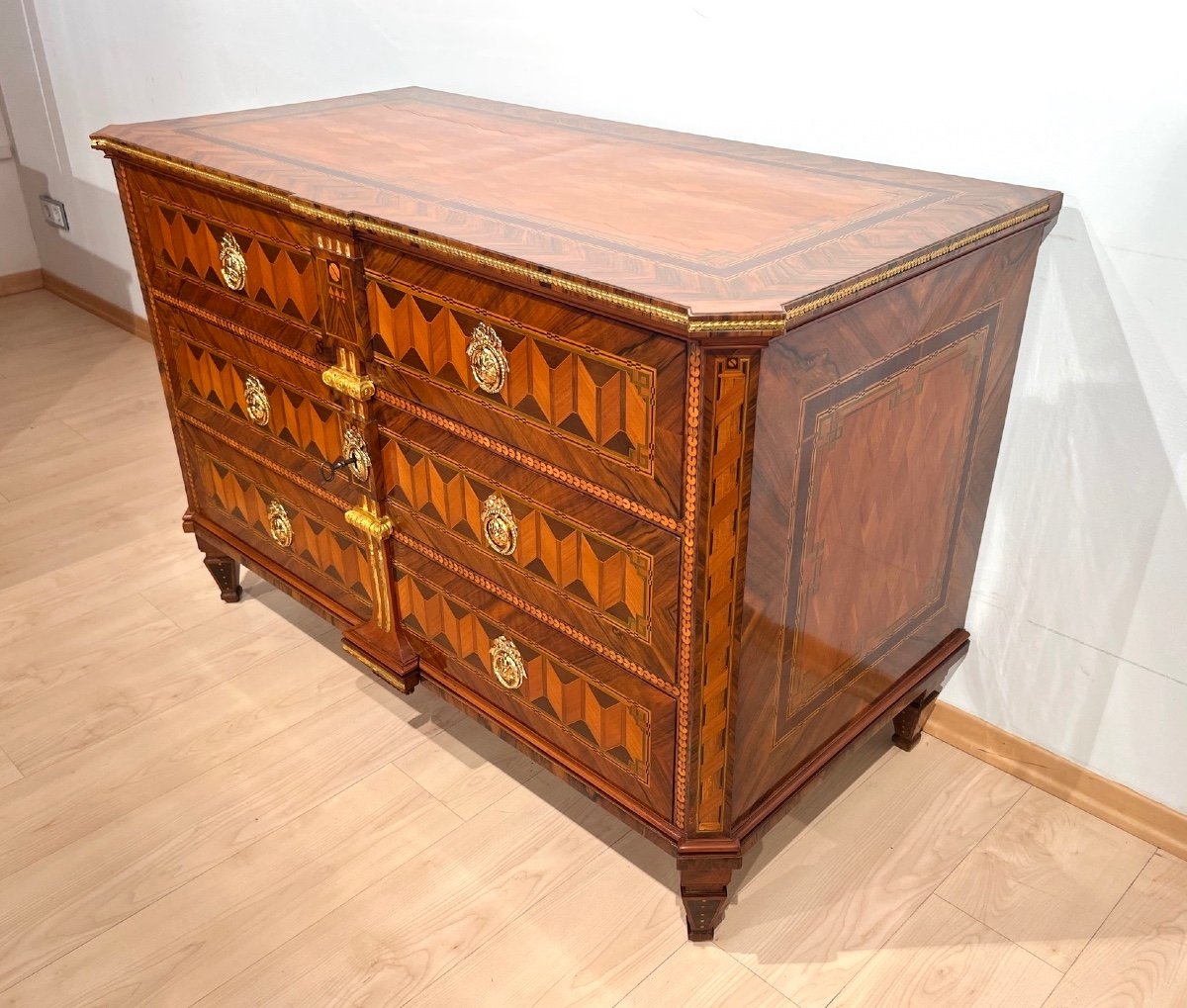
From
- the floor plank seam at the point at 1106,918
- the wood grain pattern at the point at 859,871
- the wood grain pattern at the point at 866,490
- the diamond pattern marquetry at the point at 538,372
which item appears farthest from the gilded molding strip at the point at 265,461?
the floor plank seam at the point at 1106,918

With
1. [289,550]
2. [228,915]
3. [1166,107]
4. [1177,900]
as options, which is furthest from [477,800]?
[1166,107]

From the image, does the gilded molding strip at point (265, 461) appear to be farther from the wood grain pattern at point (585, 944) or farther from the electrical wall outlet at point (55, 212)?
the electrical wall outlet at point (55, 212)

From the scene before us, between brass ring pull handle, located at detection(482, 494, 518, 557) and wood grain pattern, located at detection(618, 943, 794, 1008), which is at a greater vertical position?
brass ring pull handle, located at detection(482, 494, 518, 557)

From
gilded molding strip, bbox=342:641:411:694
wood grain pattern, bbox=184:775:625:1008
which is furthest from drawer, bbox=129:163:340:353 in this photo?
wood grain pattern, bbox=184:775:625:1008

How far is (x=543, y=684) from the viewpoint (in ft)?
5.08

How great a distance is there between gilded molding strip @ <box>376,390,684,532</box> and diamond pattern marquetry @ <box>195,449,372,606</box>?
0.31 meters

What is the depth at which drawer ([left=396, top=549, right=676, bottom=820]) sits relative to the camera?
1429mm

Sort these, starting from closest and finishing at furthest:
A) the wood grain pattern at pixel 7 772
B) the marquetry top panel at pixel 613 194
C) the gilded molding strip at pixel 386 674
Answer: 1. the marquetry top panel at pixel 613 194
2. the gilded molding strip at pixel 386 674
3. the wood grain pattern at pixel 7 772

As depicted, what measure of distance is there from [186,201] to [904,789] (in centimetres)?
151

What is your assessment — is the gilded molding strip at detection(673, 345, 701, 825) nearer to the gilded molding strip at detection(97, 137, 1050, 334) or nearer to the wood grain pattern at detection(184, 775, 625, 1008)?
the gilded molding strip at detection(97, 137, 1050, 334)

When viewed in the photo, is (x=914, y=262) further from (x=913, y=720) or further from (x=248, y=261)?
(x=248, y=261)

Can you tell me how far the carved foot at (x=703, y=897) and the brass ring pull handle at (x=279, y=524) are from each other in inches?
37.3

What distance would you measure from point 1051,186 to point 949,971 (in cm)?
109

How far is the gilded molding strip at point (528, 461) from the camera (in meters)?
1.26
